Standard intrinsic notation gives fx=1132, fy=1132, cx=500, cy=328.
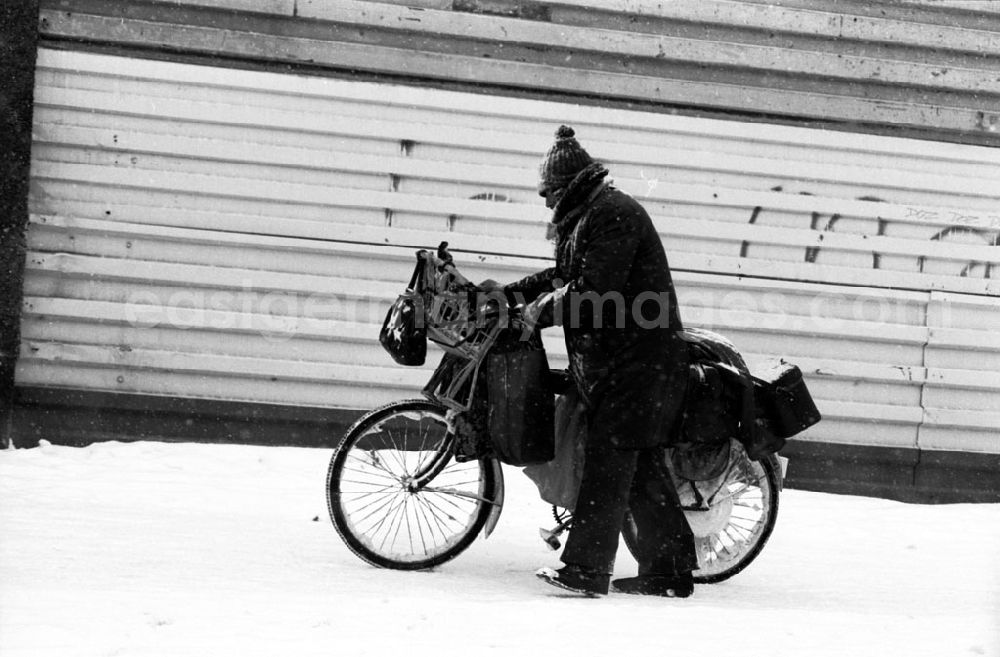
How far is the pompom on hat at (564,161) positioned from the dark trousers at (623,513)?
110 centimetres

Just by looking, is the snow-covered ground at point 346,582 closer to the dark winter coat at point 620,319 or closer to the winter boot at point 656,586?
the winter boot at point 656,586

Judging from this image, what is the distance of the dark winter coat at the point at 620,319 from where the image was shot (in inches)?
184

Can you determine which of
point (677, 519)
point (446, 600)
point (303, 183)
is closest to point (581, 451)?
point (677, 519)

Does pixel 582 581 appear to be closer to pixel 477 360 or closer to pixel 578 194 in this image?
pixel 477 360

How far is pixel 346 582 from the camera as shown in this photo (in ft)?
15.2

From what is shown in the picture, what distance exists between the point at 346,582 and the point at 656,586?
1314mm

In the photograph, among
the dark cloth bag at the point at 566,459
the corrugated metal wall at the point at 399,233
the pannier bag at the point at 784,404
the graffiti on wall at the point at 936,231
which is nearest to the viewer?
the dark cloth bag at the point at 566,459

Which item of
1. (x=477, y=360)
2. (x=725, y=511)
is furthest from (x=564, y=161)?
(x=725, y=511)

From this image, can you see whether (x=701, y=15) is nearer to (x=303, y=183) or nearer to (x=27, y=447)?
(x=303, y=183)

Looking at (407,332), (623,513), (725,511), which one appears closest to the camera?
(623,513)

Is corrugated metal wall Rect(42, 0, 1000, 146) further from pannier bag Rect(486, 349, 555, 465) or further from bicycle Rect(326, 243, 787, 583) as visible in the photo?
pannier bag Rect(486, 349, 555, 465)

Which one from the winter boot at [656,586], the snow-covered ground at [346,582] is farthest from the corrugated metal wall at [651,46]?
the winter boot at [656,586]

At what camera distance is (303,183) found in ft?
24.3

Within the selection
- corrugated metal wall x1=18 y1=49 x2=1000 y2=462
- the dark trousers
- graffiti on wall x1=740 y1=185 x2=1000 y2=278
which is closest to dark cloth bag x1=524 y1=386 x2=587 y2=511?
the dark trousers
